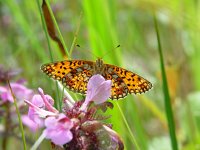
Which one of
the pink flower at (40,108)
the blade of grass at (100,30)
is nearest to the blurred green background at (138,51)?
the blade of grass at (100,30)

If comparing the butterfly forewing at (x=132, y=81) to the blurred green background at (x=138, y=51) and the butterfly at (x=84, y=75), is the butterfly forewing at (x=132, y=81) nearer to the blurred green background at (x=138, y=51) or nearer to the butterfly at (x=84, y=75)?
the butterfly at (x=84, y=75)

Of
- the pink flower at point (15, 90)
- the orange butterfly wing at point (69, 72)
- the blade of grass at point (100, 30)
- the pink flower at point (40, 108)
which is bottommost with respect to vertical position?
the pink flower at point (15, 90)

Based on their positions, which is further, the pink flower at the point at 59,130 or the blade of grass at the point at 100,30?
the blade of grass at the point at 100,30

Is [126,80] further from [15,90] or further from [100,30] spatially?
[15,90]

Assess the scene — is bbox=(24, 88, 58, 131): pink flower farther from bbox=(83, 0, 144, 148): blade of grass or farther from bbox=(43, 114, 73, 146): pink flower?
bbox=(83, 0, 144, 148): blade of grass

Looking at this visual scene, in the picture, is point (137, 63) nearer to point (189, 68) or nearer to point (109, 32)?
Answer: point (189, 68)

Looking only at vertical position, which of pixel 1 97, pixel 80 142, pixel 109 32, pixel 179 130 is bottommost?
pixel 179 130

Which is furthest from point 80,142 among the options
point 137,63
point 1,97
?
point 137,63
